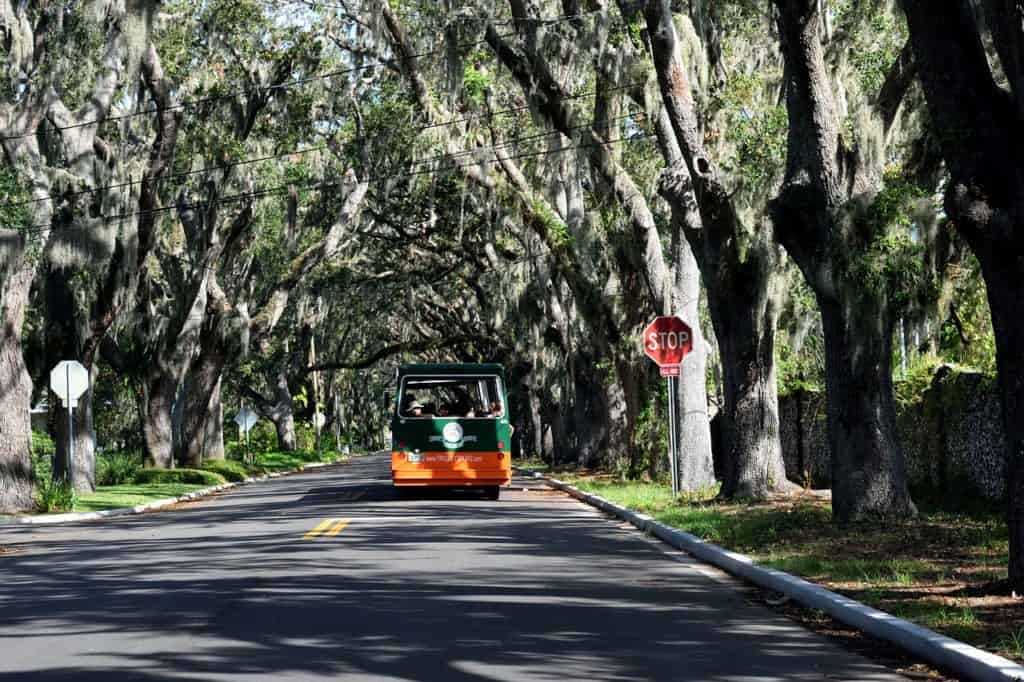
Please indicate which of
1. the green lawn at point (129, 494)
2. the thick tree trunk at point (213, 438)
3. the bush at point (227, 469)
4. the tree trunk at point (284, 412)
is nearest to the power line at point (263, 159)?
the green lawn at point (129, 494)

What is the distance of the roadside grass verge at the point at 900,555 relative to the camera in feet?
31.4

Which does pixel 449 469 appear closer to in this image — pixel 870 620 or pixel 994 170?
pixel 870 620

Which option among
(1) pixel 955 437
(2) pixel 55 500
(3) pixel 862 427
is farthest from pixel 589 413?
(3) pixel 862 427

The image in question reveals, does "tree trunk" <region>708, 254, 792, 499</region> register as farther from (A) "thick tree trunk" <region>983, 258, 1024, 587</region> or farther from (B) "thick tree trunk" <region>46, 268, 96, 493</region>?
(B) "thick tree trunk" <region>46, 268, 96, 493</region>

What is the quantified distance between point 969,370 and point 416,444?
1153 cm

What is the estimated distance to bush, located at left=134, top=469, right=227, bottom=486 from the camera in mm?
40031

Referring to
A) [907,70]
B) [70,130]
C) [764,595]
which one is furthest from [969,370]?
[70,130]

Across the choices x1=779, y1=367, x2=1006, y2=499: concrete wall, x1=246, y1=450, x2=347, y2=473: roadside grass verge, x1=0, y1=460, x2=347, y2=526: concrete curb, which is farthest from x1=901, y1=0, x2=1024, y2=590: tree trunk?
x1=246, y1=450, x2=347, y2=473: roadside grass verge

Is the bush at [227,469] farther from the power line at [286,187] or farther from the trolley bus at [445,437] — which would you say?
the trolley bus at [445,437]

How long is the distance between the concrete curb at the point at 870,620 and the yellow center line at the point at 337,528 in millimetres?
4875

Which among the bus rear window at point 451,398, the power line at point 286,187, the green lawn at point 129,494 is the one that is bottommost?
the green lawn at point 129,494

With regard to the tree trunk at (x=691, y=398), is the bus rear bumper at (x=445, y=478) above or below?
below

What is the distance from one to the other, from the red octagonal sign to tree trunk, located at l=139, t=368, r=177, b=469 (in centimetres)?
2248

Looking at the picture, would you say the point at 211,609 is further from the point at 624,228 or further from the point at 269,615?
the point at 624,228
